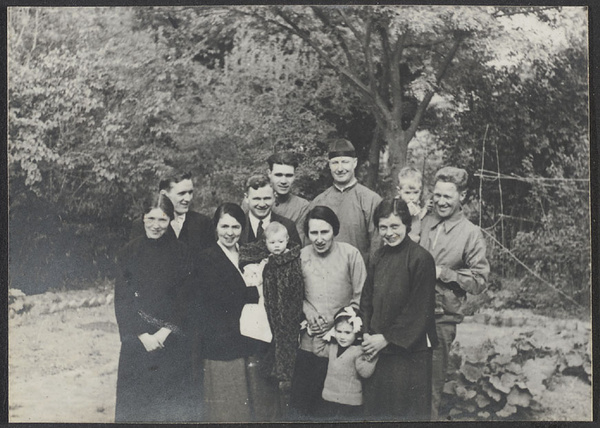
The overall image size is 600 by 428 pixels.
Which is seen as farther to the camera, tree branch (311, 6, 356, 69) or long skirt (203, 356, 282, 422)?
tree branch (311, 6, 356, 69)

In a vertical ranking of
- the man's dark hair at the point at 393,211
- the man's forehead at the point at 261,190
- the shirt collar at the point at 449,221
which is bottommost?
the shirt collar at the point at 449,221

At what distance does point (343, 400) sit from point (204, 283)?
4.99 ft

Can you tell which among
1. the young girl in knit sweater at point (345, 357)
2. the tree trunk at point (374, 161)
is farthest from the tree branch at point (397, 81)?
the young girl in knit sweater at point (345, 357)

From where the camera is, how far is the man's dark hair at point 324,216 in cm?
629

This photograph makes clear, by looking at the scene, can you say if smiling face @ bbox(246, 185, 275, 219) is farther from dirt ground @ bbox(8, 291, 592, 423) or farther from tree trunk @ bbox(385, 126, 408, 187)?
dirt ground @ bbox(8, 291, 592, 423)

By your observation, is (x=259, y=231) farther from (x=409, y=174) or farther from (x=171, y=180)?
(x=409, y=174)

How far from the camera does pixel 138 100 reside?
651cm

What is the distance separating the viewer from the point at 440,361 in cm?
636

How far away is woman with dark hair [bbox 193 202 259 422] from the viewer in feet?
20.5

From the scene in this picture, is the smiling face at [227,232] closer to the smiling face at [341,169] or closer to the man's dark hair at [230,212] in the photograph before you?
the man's dark hair at [230,212]

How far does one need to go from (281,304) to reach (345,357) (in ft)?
2.26

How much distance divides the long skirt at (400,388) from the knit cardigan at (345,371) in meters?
0.07

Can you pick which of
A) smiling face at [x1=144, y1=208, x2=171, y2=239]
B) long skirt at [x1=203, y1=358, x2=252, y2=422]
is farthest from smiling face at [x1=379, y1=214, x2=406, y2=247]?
smiling face at [x1=144, y1=208, x2=171, y2=239]

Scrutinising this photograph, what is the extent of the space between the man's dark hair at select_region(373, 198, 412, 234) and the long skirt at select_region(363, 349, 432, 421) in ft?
3.59
